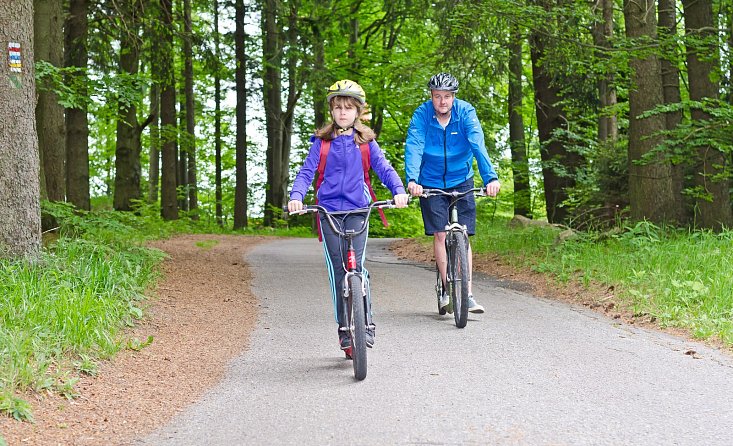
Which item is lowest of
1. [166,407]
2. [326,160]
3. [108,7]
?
[166,407]

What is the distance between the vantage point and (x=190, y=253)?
14641mm

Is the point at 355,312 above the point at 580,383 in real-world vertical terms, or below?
above

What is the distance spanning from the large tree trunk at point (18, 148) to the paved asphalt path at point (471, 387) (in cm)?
252

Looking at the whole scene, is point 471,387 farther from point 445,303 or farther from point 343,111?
point 445,303

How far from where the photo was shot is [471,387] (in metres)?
5.29

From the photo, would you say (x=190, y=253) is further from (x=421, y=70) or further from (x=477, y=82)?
(x=477, y=82)

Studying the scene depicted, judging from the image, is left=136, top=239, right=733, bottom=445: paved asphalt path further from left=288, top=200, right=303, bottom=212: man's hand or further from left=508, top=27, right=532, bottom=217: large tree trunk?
left=508, top=27, right=532, bottom=217: large tree trunk

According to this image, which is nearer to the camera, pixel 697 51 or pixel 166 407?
pixel 166 407

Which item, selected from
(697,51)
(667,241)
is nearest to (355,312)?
(667,241)

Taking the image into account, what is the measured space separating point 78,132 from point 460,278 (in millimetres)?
13106

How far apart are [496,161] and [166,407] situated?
18186 millimetres

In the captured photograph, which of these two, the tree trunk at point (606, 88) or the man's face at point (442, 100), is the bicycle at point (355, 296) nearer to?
the man's face at point (442, 100)

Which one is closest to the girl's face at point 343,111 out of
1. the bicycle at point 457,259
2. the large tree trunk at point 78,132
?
the bicycle at point 457,259

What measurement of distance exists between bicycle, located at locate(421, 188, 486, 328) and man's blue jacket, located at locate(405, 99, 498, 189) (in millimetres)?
233
